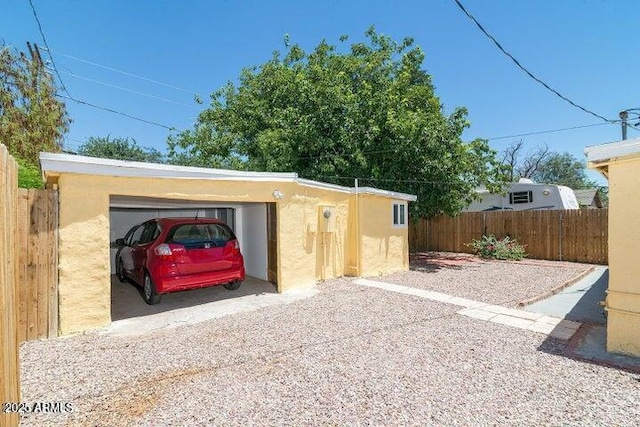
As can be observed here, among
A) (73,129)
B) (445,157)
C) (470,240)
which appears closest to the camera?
(445,157)

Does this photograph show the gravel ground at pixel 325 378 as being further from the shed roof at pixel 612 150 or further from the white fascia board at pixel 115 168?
the shed roof at pixel 612 150

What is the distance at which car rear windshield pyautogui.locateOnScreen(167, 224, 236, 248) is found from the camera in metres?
6.44

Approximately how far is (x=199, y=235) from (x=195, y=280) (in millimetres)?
882

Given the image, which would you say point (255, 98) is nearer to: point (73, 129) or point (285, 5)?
point (285, 5)

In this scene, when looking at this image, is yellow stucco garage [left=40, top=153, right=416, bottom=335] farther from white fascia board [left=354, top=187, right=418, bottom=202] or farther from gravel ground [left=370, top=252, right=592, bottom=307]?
gravel ground [left=370, top=252, right=592, bottom=307]

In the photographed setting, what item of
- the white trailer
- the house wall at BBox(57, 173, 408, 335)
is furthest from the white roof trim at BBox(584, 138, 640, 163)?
the white trailer

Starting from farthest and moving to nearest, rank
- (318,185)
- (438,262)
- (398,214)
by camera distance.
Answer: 1. (438,262)
2. (398,214)
3. (318,185)

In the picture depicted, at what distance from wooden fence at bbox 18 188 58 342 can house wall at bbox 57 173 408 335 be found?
0.33 feet

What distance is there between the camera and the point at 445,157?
1143cm

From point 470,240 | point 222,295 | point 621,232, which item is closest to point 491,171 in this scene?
point 470,240

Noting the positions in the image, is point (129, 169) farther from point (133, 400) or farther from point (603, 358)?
point (603, 358)

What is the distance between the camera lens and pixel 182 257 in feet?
20.6

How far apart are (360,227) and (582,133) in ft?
55.7

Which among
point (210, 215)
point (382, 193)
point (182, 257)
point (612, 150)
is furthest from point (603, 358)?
point (210, 215)
